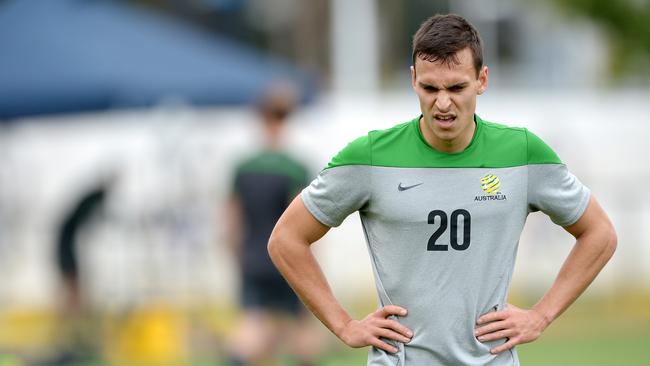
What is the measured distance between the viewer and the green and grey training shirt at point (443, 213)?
17.9 feet

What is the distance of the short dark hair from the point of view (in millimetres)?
5352

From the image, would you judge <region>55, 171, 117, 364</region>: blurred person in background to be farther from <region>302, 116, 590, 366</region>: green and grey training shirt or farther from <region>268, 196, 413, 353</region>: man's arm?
<region>302, 116, 590, 366</region>: green and grey training shirt

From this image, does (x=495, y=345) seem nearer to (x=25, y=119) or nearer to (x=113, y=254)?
(x=25, y=119)

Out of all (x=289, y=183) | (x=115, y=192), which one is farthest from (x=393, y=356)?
(x=115, y=192)

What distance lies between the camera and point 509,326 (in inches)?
218

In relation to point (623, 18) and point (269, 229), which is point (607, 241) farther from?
point (623, 18)

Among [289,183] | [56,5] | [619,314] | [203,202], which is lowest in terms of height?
[619,314]

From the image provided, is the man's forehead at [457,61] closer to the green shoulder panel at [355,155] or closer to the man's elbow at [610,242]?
the green shoulder panel at [355,155]

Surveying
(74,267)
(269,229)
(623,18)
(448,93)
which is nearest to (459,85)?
(448,93)

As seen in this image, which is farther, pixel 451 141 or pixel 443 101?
pixel 451 141

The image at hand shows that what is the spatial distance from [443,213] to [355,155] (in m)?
0.39

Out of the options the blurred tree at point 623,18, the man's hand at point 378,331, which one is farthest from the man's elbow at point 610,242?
the blurred tree at point 623,18

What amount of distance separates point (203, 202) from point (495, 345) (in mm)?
13262

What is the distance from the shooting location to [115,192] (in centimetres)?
1739
